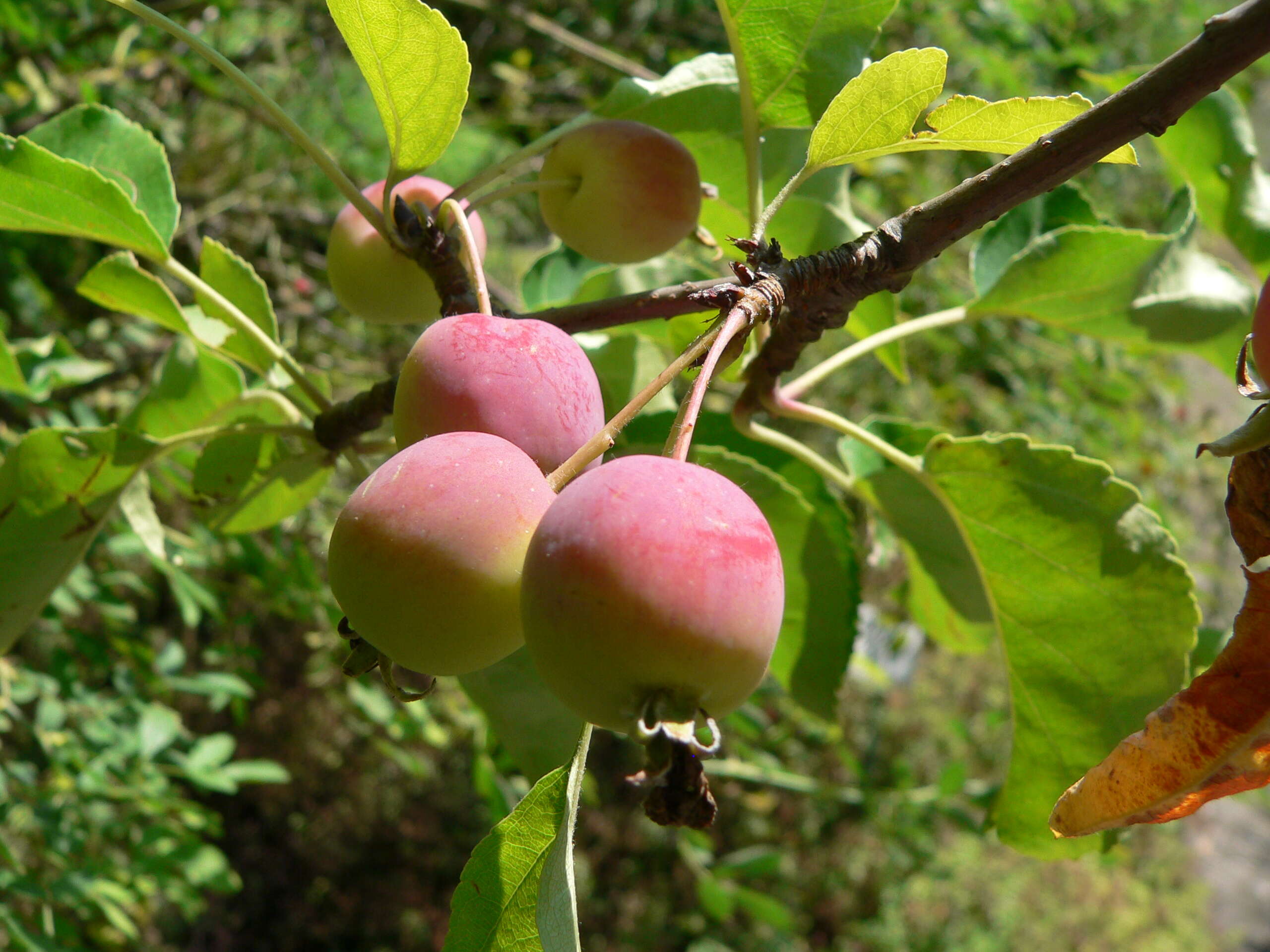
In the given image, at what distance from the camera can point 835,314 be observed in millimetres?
615

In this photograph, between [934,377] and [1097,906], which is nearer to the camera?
[934,377]

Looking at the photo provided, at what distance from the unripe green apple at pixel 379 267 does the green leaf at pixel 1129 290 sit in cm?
47

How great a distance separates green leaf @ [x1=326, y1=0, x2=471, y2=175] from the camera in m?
0.56

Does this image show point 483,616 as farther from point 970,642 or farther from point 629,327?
point 970,642

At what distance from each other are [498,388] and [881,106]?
280 millimetres

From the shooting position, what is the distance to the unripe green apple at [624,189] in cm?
69

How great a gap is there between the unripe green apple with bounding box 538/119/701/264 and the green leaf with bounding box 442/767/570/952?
39cm

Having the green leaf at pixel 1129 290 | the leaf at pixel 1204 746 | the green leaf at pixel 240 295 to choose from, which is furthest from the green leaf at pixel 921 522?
the green leaf at pixel 240 295

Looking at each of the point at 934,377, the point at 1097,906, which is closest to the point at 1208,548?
the point at 1097,906

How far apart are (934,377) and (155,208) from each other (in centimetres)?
211

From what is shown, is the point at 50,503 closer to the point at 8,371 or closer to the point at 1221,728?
the point at 8,371

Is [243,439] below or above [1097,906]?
above

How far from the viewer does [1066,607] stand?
690 mm

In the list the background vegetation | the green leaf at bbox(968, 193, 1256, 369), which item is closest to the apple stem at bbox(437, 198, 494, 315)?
the green leaf at bbox(968, 193, 1256, 369)
